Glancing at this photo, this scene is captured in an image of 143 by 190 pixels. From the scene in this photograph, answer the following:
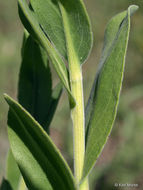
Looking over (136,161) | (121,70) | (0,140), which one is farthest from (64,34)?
(0,140)

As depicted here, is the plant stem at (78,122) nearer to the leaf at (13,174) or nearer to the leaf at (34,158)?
the leaf at (34,158)

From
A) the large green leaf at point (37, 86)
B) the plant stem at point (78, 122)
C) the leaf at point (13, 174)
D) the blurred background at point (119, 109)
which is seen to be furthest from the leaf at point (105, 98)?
the blurred background at point (119, 109)

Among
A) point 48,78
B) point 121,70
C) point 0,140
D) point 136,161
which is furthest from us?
point 0,140

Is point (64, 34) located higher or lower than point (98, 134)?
higher

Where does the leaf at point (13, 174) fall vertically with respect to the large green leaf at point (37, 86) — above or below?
below

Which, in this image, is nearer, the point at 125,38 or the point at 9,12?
the point at 125,38

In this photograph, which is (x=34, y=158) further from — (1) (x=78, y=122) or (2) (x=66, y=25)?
(2) (x=66, y=25)

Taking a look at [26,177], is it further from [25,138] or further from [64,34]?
[64,34]
